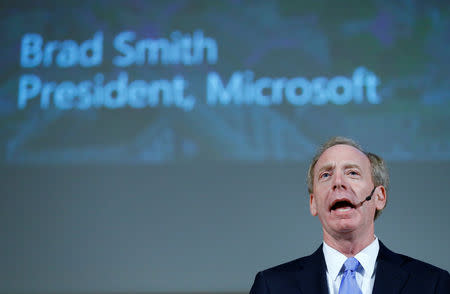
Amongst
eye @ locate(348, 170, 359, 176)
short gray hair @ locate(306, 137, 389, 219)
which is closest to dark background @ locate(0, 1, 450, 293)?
short gray hair @ locate(306, 137, 389, 219)

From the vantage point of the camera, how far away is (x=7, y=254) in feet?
13.6

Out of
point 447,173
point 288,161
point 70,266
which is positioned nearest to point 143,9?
point 288,161

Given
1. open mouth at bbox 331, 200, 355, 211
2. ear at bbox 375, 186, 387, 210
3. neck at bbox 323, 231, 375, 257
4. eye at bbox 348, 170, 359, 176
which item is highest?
eye at bbox 348, 170, 359, 176

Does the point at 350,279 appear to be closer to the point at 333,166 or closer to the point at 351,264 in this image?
the point at 351,264

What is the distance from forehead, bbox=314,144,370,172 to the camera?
2.03m

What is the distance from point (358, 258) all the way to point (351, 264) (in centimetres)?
4

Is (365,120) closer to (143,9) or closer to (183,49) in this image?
(183,49)

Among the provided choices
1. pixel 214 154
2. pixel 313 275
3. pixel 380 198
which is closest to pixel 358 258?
pixel 313 275

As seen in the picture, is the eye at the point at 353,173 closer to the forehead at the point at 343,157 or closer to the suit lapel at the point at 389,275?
the forehead at the point at 343,157

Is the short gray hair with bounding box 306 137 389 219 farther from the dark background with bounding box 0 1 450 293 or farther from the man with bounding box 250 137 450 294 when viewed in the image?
the dark background with bounding box 0 1 450 293

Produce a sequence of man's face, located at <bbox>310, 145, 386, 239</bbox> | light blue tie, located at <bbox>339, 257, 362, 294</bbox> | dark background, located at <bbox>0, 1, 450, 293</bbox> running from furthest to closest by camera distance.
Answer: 1. dark background, located at <bbox>0, 1, 450, 293</bbox>
2. man's face, located at <bbox>310, 145, 386, 239</bbox>
3. light blue tie, located at <bbox>339, 257, 362, 294</bbox>

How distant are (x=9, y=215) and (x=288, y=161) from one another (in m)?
1.99

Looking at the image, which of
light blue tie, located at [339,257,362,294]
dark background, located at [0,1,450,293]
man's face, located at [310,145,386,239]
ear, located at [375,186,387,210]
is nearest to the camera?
light blue tie, located at [339,257,362,294]

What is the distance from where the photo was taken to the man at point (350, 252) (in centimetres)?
186
